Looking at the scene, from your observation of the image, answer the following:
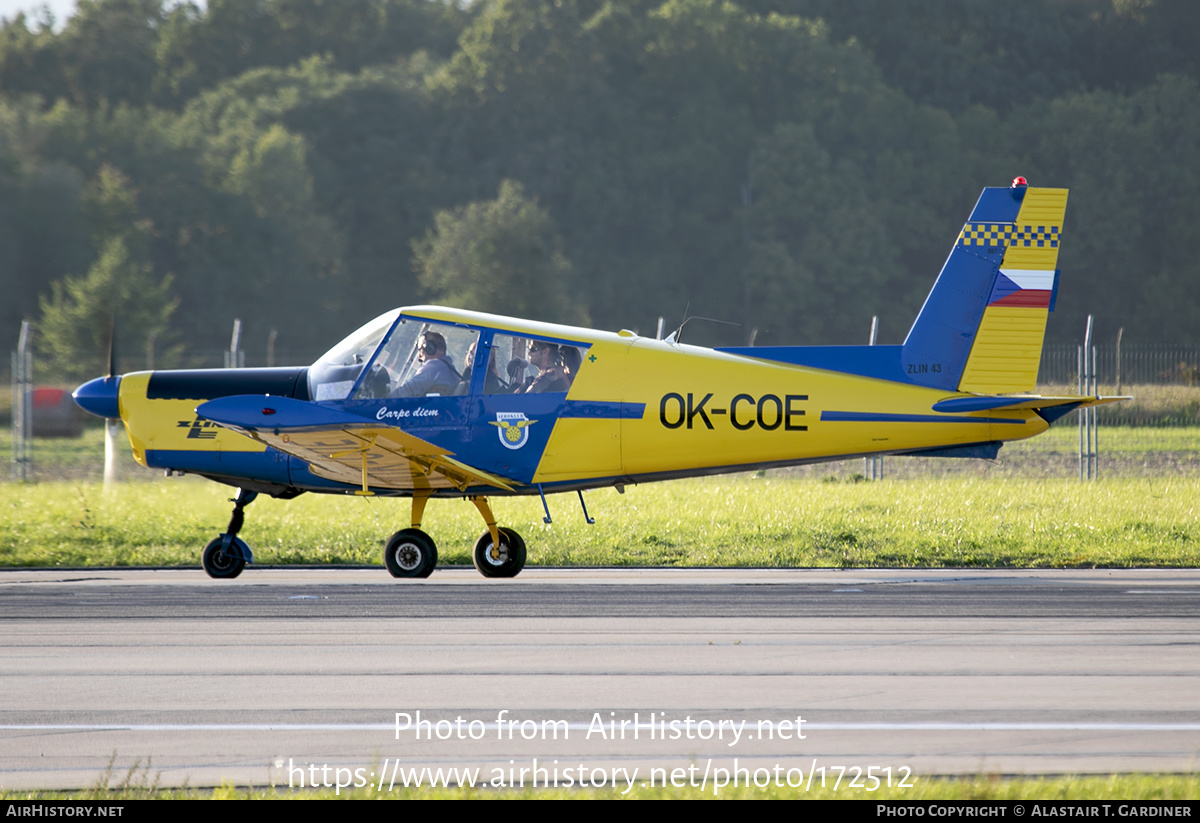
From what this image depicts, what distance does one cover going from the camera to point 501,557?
11.4 meters

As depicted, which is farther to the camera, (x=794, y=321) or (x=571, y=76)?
(x=571, y=76)

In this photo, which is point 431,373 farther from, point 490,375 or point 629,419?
point 629,419

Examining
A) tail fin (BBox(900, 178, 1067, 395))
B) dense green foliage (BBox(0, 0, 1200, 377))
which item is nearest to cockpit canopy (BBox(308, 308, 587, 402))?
tail fin (BBox(900, 178, 1067, 395))

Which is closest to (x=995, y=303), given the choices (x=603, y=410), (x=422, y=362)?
(x=603, y=410)

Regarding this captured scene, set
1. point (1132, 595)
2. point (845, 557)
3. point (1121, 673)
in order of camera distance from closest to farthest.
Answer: point (1121, 673)
point (1132, 595)
point (845, 557)

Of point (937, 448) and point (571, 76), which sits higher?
point (571, 76)

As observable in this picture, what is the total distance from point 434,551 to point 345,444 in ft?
4.38

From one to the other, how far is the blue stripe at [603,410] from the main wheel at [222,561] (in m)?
3.15

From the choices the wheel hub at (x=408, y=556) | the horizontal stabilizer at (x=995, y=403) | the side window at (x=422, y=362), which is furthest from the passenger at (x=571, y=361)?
the horizontal stabilizer at (x=995, y=403)

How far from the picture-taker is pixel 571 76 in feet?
215

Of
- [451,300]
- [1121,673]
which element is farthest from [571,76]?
[1121,673]

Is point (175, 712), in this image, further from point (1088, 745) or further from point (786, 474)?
point (786, 474)

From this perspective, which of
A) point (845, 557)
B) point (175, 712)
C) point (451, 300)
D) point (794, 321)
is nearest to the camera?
point (175, 712)

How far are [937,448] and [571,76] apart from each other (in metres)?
57.3
